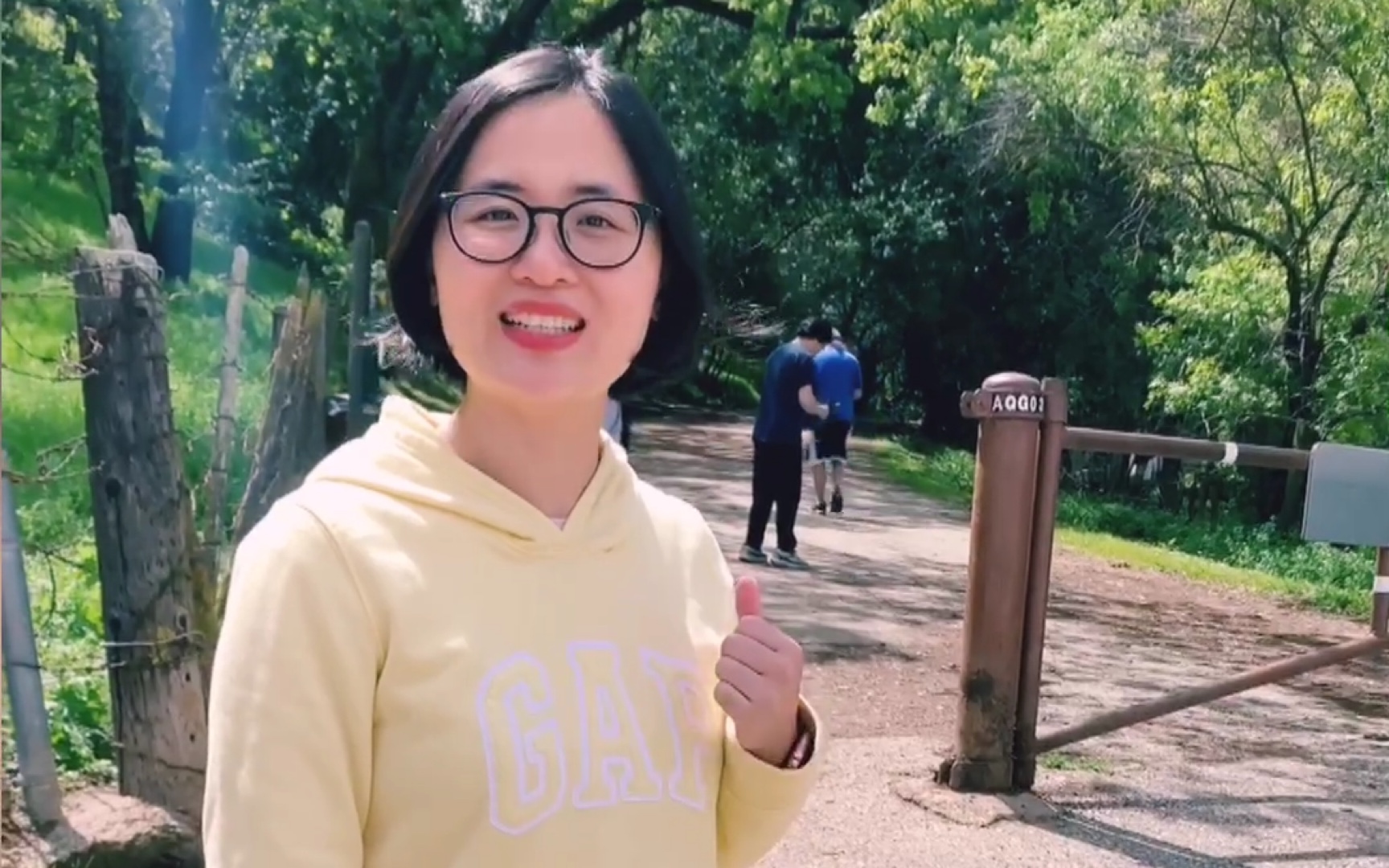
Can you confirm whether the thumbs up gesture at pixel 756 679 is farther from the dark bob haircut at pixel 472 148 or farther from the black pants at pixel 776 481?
the black pants at pixel 776 481

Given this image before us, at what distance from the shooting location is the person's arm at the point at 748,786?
64.4 inches

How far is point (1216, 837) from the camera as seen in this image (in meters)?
5.37

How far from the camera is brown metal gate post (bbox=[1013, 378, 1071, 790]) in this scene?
218 inches

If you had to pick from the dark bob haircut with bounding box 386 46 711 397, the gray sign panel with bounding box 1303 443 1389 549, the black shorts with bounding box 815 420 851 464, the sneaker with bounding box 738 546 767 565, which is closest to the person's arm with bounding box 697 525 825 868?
the dark bob haircut with bounding box 386 46 711 397

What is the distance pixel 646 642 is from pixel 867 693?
607cm

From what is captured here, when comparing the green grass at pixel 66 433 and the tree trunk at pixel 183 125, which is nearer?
the green grass at pixel 66 433

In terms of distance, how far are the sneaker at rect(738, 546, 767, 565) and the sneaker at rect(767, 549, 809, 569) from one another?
0.04 m

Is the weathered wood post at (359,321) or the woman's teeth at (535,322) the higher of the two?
the woman's teeth at (535,322)

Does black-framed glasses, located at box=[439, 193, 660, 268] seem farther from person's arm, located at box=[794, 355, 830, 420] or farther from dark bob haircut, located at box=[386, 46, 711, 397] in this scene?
person's arm, located at box=[794, 355, 830, 420]

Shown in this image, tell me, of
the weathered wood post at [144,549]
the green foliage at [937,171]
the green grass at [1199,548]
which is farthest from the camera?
the green foliage at [937,171]

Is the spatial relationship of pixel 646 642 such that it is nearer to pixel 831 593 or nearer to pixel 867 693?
pixel 867 693

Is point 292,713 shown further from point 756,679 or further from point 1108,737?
point 1108,737

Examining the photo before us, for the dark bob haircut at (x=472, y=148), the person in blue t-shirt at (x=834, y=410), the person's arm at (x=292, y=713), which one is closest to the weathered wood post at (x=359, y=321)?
the person in blue t-shirt at (x=834, y=410)

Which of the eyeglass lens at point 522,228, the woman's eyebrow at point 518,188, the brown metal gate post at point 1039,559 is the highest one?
the woman's eyebrow at point 518,188
